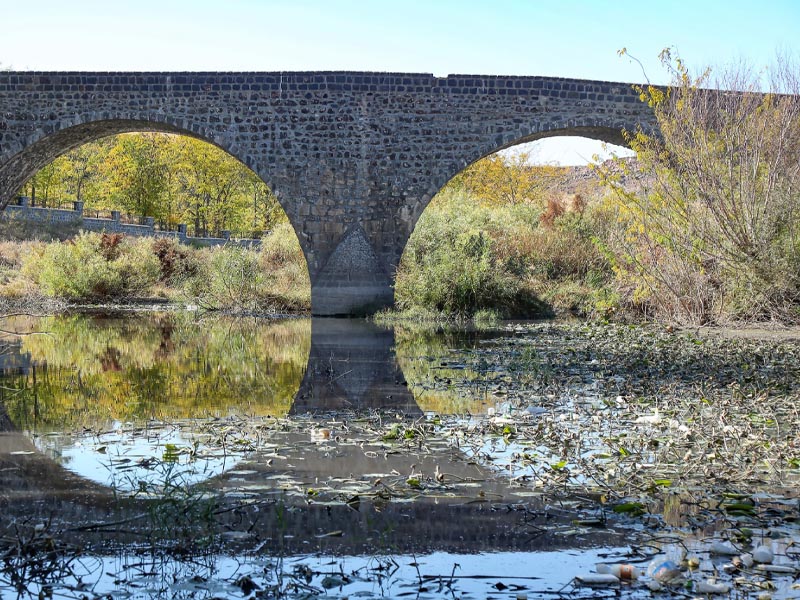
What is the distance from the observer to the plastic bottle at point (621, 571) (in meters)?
3.40

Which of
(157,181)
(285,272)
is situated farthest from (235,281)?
(157,181)

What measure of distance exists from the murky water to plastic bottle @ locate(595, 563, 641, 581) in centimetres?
9

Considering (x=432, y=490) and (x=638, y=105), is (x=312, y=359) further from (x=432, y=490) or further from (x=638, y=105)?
(x=638, y=105)

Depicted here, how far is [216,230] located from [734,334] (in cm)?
3902

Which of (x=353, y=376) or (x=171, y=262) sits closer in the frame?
(x=353, y=376)

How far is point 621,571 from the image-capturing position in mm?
3410

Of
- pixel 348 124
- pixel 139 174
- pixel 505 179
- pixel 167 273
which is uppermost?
pixel 139 174

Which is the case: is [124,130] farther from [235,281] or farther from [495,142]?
[495,142]

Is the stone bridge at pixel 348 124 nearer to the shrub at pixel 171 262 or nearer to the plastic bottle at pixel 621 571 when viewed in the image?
the shrub at pixel 171 262

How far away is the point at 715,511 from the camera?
164 inches

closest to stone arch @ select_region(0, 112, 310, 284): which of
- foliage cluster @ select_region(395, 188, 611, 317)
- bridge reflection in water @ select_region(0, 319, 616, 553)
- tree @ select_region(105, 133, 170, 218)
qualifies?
foliage cluster @ select_region(395, 188, 611, 317)

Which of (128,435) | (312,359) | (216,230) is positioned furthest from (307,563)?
(216,230)

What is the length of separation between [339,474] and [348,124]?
13.7 meters

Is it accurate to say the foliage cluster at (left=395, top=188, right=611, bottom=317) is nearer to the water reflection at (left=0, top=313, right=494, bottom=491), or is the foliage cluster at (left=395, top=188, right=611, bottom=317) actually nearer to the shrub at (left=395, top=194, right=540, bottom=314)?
the shrub at (left=395, top=194, right=540, bottom=314)
